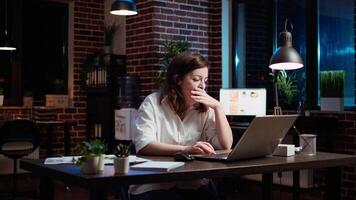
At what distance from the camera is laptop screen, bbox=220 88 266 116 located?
4871 mm

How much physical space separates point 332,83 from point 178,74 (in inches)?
98.7

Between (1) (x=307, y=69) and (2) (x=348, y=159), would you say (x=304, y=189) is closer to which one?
(1) (x=307, y=69)

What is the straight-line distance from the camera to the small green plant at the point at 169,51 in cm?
501

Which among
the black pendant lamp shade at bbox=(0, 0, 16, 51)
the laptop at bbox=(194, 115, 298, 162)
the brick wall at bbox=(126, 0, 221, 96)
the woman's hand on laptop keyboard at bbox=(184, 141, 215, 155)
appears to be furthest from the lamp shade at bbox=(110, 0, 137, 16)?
the laptop at bbox=(194, 115, 298, 162)

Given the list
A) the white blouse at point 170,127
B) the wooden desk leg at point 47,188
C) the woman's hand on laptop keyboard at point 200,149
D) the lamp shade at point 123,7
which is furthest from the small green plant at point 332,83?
the wooden desk leg at point 47,188

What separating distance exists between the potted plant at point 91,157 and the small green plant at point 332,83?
3.22 m

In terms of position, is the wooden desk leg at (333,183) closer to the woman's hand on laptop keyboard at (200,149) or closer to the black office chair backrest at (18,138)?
the woman's hand on laptop keyboard at (200,149)

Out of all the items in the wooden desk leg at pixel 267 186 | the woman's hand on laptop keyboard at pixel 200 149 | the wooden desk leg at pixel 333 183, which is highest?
the woman's hand on laptop keyboard at pixel 200 149

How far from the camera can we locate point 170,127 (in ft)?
7.50

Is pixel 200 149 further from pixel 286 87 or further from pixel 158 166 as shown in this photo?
pixel 286 87

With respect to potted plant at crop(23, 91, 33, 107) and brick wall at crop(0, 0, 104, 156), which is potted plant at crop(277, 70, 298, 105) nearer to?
brick wall at crop(0, 0, 104, 156)

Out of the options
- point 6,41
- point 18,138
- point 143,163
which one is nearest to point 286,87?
point 18,138

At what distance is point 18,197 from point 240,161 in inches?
130

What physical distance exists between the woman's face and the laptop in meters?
0.41
